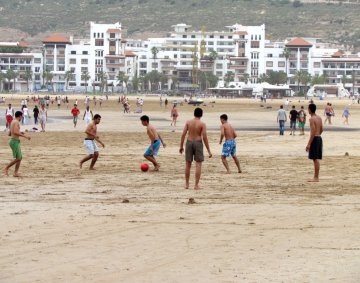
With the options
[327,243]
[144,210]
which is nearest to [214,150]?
[144,210]

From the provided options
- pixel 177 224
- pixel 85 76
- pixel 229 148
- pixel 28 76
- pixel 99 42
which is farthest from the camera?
pixel 99 42

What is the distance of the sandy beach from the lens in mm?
10164

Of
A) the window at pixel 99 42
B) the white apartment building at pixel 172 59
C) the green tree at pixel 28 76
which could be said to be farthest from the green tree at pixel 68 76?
the window at pixel 99 42

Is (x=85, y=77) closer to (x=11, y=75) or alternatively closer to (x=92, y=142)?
(x=11, y=75)

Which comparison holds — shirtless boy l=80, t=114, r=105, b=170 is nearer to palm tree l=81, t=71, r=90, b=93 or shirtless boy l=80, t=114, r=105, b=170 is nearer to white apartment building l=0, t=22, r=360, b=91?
white apartment building l=0, t=22, r=360, b=91

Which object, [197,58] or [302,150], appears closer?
[302,150]

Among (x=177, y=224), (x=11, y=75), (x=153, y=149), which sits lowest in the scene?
(x=177, y=224)

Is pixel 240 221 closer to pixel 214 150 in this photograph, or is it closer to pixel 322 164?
pixel 322 164

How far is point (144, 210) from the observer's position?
14.3 meters

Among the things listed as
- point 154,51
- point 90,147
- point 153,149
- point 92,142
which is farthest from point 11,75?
point 153,149

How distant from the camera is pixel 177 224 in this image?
13.0 metres

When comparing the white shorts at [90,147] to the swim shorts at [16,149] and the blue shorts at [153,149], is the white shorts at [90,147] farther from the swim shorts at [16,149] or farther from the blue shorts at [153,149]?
the swim shorts at [16,149]

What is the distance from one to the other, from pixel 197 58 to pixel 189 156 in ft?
519

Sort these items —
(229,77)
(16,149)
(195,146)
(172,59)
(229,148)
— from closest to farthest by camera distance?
1. (195,146)
2. (16,149)
3. (229,148)
4. (229,77)
5. (172,59)
